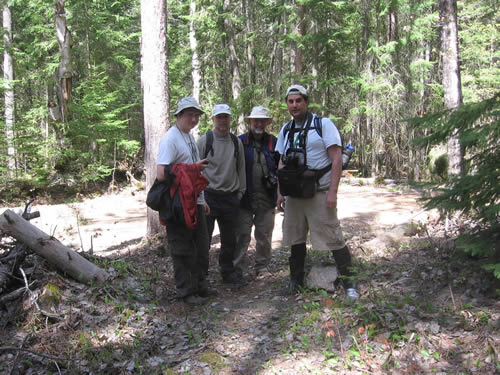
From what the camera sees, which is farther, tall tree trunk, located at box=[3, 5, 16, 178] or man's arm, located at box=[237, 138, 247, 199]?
tall tree trunk, located at box=[3, 5, 16, 178]

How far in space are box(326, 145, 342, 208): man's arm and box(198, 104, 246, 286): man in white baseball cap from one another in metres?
1.46

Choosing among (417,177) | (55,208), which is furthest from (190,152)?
(417,177)

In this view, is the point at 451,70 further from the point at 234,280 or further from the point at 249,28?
the point at 249,28

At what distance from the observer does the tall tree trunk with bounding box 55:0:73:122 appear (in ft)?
51.8

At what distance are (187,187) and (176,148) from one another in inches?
19.4

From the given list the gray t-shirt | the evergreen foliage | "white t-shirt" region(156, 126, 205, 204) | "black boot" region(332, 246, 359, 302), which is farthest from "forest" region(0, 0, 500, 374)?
"white t-shirt" region(156, 126, 205, 204)

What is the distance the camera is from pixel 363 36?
65.4 ft

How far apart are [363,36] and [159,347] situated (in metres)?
20.0

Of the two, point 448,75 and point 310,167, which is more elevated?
point 448,75

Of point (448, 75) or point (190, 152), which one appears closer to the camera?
point (190, 152)

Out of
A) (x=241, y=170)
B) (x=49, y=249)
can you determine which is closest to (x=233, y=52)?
(x=241, y=170)

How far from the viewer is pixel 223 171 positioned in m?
5.14

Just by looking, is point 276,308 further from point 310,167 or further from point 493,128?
point 493,128

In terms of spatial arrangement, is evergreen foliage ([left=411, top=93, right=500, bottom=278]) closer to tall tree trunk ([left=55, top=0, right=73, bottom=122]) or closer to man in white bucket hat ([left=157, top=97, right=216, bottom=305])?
man in white bucket hat ([left=157, top=97, right=216, bottom=305])
